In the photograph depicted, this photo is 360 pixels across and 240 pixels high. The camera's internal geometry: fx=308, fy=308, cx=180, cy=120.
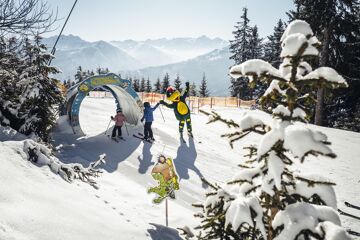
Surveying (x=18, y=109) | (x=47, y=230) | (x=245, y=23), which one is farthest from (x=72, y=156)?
(x=245, y=23)

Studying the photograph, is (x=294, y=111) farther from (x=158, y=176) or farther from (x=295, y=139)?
(x=158, y=176)

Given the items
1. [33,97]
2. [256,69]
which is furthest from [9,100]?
[256,69]

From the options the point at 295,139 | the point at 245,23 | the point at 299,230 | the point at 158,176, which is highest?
the point at 245,23

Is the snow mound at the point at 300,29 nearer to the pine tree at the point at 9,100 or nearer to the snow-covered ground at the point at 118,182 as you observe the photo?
the snow-covered ground at the point at 118,182

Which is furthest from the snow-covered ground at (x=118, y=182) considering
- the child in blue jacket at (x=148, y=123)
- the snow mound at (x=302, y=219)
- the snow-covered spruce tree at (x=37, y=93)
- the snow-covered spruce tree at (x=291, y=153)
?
the snow mound at (x=302, y=219)

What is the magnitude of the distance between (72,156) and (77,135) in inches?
120

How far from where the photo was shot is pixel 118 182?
30.7ft

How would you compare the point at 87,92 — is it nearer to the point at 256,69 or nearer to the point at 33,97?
the point at 33,97

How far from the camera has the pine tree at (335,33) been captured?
19781 mm

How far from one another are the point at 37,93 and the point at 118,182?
4.72 metres

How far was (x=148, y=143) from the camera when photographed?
14.1m

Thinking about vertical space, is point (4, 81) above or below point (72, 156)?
above

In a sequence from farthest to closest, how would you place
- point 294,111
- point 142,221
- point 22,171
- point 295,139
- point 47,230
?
point 142,221, point 22,171, point 47,230, point 294,111, point 295,139

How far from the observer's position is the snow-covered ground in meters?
4.08
